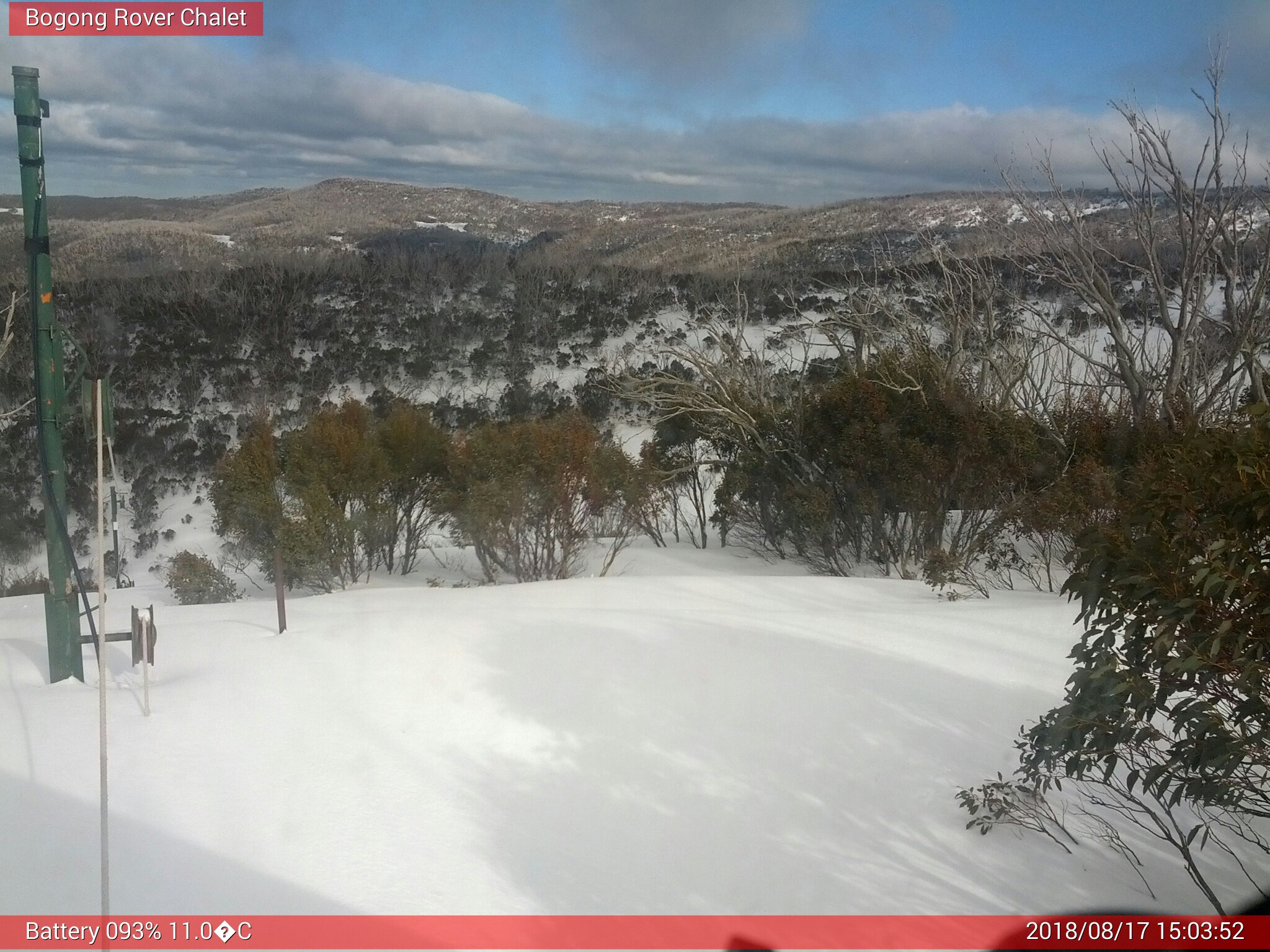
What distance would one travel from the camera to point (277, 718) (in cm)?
385

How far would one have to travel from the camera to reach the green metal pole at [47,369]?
407cm

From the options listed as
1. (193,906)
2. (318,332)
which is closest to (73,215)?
(193,906)

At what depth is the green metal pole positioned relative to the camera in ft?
13.4

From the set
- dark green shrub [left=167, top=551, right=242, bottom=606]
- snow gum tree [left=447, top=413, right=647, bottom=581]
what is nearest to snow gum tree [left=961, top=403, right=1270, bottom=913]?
snow gum tree [left=447, top=413, right=647, bottom=581]

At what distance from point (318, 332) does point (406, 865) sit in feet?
51.7

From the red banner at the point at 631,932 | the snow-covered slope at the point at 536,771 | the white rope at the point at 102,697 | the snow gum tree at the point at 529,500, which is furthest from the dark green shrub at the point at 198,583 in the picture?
the red banner at the point at 631,932

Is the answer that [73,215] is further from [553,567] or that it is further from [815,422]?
[815,422]

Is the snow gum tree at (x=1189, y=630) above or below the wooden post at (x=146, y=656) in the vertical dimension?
above

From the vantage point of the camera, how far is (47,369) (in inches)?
170

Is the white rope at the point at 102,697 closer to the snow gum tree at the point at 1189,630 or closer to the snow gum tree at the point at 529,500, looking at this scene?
the snow gum tree at the point at 1189,630

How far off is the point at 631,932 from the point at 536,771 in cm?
106

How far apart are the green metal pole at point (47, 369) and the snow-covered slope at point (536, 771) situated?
25cm

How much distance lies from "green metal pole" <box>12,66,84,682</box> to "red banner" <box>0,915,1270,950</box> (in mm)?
2079

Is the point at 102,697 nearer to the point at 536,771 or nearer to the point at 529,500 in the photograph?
the point at 536,771
